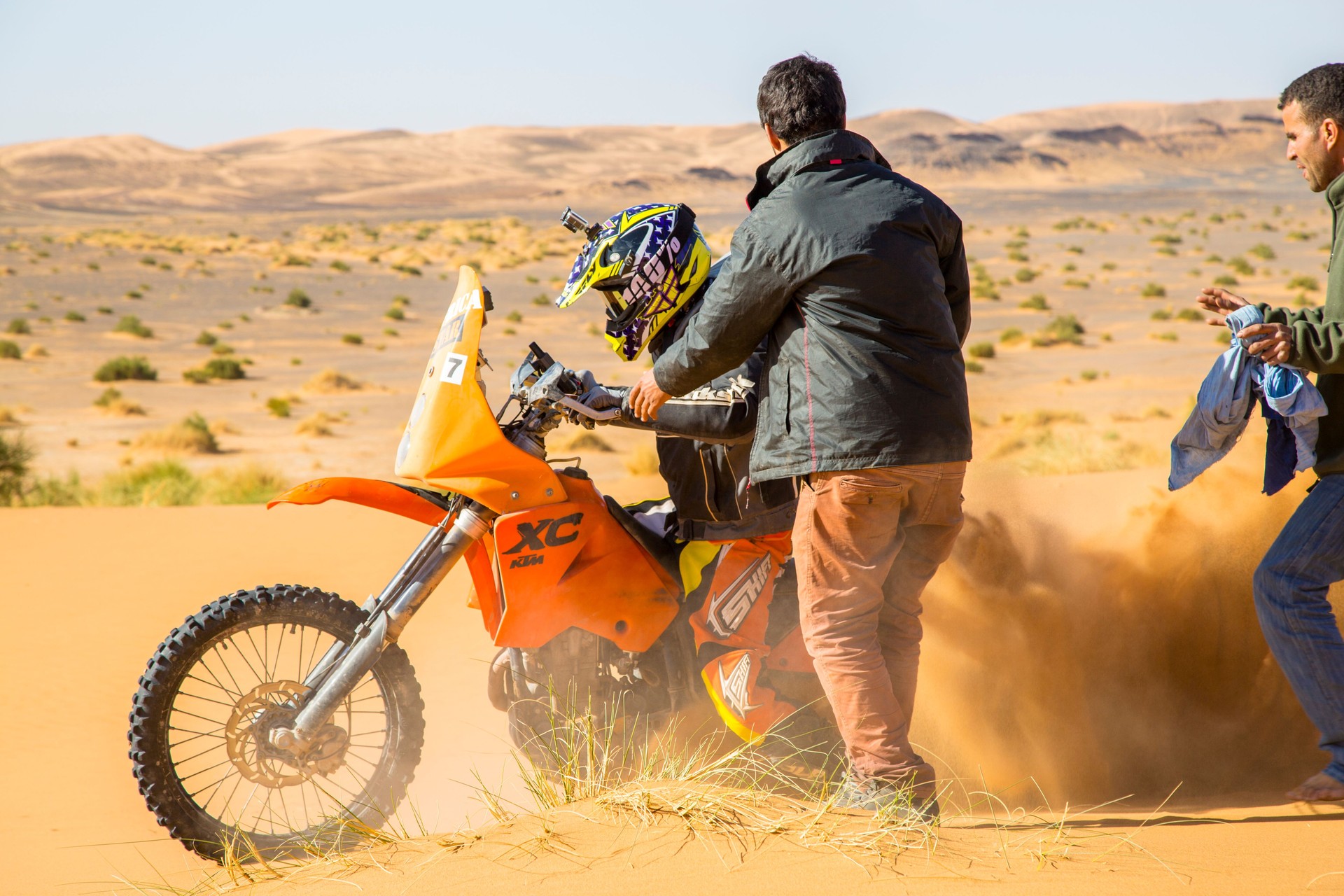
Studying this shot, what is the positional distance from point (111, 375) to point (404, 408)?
6539 mm

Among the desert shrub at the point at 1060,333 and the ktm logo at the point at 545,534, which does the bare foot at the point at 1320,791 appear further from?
the desert shrub at the point at 1060,333

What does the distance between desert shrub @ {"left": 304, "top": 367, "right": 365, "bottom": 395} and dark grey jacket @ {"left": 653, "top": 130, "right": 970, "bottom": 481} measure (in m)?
17.7

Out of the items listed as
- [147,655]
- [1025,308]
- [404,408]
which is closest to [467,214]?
[1025,308]

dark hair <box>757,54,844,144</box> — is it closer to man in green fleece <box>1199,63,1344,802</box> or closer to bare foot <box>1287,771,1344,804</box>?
man in green fleece <box>1199,63,1344,802</box>

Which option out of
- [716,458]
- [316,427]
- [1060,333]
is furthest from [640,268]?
[1060,333]

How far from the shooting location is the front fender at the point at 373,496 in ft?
11.4

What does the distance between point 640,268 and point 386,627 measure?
4.63 ft

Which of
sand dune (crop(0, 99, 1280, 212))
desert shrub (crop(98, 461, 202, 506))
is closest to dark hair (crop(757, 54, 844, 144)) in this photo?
desert shrub (crop(98, 461, 202, 506))

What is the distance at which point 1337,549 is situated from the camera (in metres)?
3.53

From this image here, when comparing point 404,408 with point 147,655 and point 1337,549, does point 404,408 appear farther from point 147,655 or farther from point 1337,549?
point 1337,549

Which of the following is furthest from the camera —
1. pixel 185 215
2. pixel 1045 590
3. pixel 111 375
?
pixel 185 215

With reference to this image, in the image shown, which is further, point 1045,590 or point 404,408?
point 404,408

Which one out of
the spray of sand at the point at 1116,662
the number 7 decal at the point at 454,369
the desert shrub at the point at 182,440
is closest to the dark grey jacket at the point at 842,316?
the number 7 decal at the point at 454,369

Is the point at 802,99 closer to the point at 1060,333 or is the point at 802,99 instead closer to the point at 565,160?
the point at 1060,333
